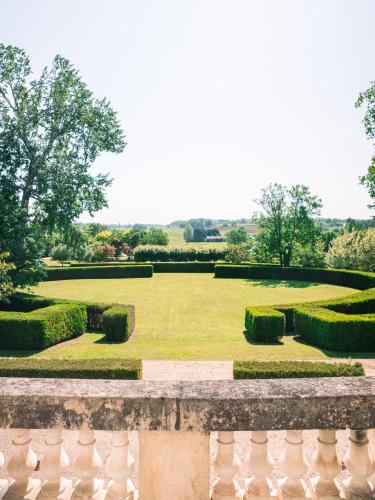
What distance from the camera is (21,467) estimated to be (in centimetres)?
236

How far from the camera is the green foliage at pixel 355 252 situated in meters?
37.3

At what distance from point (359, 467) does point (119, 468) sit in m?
1.44

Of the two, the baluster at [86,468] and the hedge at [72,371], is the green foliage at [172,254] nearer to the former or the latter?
the hedge at [72,371]

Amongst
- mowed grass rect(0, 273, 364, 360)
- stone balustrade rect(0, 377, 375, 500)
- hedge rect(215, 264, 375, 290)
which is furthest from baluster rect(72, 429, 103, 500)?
hedge rect(215, 264, 375, 290)

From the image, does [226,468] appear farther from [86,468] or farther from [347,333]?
[347,333]

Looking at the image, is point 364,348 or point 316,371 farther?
point 364,348

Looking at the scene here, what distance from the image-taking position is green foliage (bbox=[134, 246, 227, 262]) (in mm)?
51531

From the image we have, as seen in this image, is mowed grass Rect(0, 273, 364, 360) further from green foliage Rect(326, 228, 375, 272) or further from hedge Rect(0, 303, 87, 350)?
green foliage Rect(326, 228, 375, 272)

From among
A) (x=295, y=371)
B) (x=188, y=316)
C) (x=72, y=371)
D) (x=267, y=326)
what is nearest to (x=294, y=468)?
(x=295, y=371)

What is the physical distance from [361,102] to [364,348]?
17.9m

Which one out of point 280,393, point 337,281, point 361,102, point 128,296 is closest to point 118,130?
point 128,296

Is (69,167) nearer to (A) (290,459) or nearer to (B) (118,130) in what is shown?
(B) (118,130)

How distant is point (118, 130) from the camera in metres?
28.4

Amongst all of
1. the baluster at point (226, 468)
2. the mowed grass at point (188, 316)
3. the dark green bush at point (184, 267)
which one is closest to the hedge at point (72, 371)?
the mowed grass at point (188, 316)
